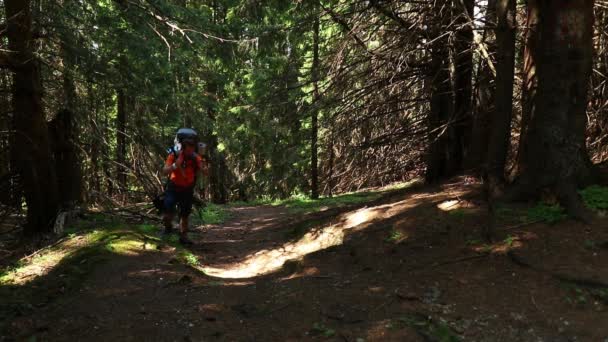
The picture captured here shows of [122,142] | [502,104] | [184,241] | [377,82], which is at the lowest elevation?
[184,241]

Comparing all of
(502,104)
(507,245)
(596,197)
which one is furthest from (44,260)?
(596,197)

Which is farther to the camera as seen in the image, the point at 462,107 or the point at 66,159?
the point at 66,159

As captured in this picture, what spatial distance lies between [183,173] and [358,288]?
14.3 feet

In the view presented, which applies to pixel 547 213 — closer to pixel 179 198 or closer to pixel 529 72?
pixel 529 72

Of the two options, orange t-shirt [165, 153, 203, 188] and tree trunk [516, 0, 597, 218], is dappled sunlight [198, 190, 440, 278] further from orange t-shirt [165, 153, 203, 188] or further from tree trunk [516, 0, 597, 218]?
tree trunk [516, 0, 597, 218]

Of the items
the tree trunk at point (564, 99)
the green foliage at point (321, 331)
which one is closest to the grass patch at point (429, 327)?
the green foliage at point (321, 331)

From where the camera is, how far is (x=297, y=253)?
297 inches

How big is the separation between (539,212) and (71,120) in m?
9.06

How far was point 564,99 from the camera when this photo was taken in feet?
17.6

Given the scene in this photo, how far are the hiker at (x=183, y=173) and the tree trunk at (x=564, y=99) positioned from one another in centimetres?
543

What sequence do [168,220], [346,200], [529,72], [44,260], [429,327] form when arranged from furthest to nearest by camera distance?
[346,200]
[168,220]
[44,260]
[529,72]
[429,327]

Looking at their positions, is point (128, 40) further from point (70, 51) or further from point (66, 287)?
point (66, 287)

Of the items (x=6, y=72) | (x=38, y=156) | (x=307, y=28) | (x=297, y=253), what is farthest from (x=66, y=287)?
(x=307, y=28)

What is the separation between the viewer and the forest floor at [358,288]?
388cm
